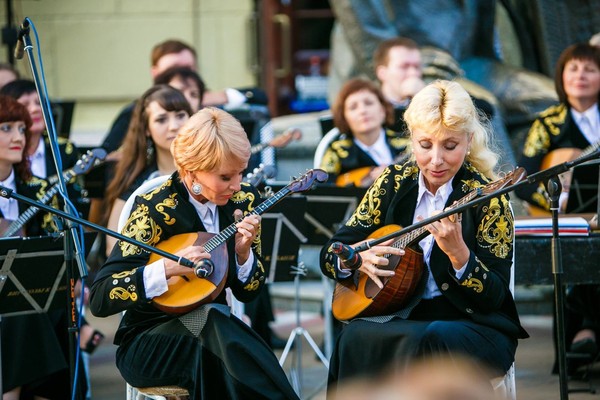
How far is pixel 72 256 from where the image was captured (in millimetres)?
3840

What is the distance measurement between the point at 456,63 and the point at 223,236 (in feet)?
14.6

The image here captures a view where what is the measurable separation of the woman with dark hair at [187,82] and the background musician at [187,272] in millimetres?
2118

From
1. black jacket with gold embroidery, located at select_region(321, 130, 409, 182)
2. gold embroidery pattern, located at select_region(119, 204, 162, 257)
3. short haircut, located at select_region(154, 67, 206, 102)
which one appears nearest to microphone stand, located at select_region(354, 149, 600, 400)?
gold embroidery pattern, located at select_region(119, 204, 162, 257)

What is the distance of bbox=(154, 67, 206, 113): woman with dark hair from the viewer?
19.4ft

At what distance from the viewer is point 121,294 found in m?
3.57

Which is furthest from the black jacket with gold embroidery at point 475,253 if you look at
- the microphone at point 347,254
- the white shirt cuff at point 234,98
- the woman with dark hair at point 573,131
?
the white shirt cuff at point 234,98

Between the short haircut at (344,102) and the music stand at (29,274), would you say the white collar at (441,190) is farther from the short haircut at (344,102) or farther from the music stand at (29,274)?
the short haircut at (344,102)

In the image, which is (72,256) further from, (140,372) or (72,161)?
(72,161)

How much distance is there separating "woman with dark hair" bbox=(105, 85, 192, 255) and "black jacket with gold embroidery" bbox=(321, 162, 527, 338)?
141 centimetres

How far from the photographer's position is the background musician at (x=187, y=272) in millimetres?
3527

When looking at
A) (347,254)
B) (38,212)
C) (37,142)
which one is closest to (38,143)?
(37,142)

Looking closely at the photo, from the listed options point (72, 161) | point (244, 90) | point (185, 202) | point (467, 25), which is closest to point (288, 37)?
point (467, 25)

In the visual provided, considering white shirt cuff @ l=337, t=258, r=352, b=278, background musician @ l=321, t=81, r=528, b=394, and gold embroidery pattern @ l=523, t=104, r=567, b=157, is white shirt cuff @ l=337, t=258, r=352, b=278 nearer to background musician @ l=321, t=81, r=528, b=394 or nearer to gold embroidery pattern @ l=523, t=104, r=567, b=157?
background musician @ l=321, t=81, r=528, b=394

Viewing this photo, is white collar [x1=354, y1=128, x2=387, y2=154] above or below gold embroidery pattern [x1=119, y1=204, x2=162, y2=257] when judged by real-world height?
above
